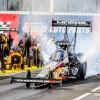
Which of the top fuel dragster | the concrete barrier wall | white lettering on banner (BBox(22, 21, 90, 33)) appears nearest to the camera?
the top fuel dragster

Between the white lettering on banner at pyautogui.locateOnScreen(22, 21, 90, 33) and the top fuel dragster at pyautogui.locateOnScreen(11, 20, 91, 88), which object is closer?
the top fuel dragster at pyautogui.locateOnScreen(11, 20, 91, 88)

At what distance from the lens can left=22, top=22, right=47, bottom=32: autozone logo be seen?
2625 cm

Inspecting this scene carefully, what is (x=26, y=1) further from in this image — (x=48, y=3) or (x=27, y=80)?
(x=27, y=80)

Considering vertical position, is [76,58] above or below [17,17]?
below

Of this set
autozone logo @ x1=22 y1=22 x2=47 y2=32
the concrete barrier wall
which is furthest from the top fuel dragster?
the concrete barrier wall

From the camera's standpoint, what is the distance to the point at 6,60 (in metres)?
21.6

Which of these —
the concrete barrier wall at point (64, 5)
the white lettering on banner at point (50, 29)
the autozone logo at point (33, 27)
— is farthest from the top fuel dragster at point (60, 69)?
the concrete barrier wall at point (64, 5)

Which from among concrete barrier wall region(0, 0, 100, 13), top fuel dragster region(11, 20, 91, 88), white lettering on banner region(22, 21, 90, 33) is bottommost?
top fuel dragster region(11, 20, 91, 88)

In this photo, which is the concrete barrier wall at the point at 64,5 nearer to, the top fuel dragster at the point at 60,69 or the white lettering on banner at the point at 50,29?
the white lettering on banner at the point at 50,29

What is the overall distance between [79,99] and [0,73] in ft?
27.5

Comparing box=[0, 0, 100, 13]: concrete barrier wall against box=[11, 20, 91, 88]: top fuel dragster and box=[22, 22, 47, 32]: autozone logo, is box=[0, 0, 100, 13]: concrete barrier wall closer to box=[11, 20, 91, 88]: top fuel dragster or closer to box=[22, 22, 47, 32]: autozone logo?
box=[22, 22, 47, 32]: autozone logo

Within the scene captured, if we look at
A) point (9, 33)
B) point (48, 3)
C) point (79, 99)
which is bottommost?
point (79, 99)

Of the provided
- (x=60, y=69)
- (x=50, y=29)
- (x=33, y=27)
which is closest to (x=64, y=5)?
(x=33, y=27)

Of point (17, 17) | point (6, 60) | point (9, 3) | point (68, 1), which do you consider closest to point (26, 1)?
point (9, 3)
